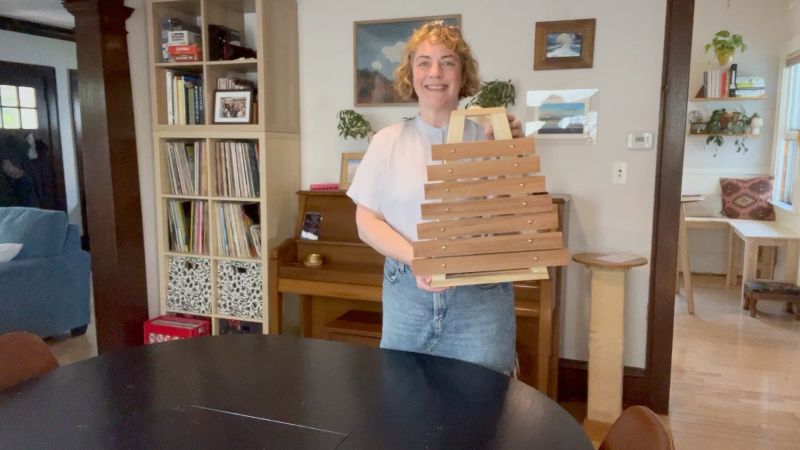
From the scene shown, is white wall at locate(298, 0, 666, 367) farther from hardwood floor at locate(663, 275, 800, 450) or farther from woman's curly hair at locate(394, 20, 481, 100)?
woman's curly hair at locate(394, 20, 481, 100)

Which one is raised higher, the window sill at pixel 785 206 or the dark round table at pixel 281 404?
the window sill at pixel 785 206

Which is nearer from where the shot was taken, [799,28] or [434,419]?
[434,419]

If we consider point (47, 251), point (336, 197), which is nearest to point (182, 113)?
point (336, 197)

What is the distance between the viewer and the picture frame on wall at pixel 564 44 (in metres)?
2.65

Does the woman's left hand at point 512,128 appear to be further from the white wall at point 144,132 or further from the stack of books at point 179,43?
the white wall at point 144,132

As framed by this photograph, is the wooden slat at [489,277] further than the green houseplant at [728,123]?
No

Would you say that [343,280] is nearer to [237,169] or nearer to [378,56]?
[237,169]

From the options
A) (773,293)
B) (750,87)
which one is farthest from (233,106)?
(750,87)

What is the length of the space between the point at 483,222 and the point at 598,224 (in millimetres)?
1636

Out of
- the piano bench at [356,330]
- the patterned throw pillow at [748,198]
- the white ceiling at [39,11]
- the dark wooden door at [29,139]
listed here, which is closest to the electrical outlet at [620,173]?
the piano bench at [356,330]

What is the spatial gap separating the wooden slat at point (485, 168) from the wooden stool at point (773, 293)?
3852mm

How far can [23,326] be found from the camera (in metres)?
Result: 3.39

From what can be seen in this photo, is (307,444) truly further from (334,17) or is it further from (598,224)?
(334,17)

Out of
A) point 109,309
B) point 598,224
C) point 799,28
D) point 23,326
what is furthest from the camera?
point 799,28
